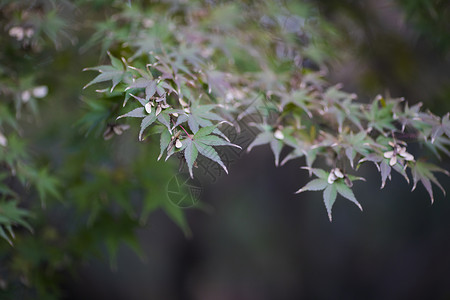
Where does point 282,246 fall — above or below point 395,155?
below

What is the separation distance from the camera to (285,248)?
4.12 metres

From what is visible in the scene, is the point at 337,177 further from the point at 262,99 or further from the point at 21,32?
the point at 21,32

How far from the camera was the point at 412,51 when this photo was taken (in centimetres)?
220

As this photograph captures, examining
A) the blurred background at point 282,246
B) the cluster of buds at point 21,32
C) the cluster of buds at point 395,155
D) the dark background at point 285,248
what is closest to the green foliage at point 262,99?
the cluster of buds at point 395,155

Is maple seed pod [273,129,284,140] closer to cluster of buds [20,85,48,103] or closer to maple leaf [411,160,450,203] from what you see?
maple leaf [411,160,450,203]

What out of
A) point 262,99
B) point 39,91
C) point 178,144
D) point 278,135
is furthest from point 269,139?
point 39,91

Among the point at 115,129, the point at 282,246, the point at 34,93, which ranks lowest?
the point at 282,246

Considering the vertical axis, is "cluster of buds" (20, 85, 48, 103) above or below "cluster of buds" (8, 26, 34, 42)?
below

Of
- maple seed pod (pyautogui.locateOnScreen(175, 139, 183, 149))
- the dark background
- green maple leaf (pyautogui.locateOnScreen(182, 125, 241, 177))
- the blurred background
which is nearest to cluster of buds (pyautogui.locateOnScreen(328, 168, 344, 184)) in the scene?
green maple leaf (pyautogui.locateOnScreen(182, 125, 241, 177))

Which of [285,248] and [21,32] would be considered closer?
[21,32]

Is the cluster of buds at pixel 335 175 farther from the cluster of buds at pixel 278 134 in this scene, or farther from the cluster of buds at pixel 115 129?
the cluster of buds at pixel 115 129

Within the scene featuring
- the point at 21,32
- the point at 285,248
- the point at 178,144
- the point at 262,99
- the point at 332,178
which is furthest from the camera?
the point at 285,248

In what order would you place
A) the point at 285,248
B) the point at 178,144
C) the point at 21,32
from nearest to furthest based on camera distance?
the point at 178,144
the point at 21,32
the point at 285,248

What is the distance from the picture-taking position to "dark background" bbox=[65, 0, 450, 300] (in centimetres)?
351
